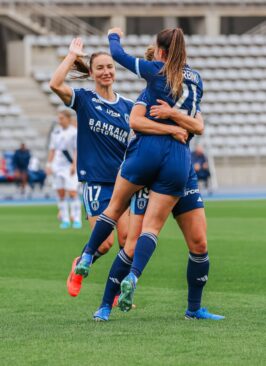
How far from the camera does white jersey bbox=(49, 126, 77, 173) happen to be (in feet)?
64.8

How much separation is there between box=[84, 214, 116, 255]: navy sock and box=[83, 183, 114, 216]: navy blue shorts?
1.12 metres

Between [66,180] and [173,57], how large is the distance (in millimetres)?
12993

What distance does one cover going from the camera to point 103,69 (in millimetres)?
8922

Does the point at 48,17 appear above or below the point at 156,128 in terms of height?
below

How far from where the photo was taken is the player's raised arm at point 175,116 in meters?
7.65

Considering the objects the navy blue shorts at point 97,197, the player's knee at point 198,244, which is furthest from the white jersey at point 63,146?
the player's knee at point 198,244

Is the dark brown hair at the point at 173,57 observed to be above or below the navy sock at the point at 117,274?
above

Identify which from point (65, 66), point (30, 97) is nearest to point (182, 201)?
point (65, 66)

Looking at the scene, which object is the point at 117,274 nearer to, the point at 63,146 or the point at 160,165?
the point at 160,165

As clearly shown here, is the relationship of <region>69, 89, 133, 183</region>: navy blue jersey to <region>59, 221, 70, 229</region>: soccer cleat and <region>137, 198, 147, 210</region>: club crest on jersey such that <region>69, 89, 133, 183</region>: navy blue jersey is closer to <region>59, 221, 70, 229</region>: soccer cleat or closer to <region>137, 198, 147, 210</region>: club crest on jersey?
<region>137, 198, 147, 210</region>: club crest on jersey

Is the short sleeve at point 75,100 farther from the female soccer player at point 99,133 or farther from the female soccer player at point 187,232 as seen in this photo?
the female soccer player at point 187,232

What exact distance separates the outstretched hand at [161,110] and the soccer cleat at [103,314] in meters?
1.51

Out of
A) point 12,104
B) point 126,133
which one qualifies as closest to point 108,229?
point 126,133

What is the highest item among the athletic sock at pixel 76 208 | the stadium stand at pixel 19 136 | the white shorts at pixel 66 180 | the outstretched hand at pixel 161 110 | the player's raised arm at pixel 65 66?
the player's raised arm at pixel 65 66
